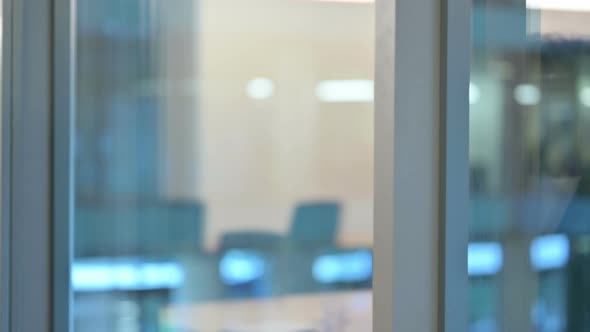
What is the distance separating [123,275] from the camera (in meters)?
1.40

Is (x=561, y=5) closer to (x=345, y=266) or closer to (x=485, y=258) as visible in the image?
(x=485, y=258)

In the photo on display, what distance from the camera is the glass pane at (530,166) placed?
54.7 inches

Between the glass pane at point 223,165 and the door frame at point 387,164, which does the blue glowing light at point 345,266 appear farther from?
the door frame at point 387,164

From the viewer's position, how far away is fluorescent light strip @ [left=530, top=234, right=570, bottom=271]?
1475 millimetres

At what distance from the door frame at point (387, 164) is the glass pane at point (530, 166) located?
102 mm

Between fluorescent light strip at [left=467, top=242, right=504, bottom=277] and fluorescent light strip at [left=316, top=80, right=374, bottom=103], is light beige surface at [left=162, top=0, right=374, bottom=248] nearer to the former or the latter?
fluorescent light strip at [left=316, top=80, right=374, bottom=103]

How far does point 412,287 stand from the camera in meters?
1.25

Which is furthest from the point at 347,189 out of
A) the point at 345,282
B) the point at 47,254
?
the point at 47,254

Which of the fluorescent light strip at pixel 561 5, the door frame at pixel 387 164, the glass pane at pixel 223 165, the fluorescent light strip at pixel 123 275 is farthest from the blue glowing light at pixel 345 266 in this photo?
the fluorescent light strip at pixel 561 5

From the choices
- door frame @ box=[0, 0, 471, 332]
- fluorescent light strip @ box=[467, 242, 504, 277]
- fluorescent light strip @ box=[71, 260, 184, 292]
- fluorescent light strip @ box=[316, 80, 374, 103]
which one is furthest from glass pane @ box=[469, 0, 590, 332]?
fluorescent light strip @ box=[71, 260, 184, 292]

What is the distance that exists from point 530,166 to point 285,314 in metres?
0.61

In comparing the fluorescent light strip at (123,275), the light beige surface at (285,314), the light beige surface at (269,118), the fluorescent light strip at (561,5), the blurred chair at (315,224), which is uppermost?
the fluorescent light strip at (561,5)

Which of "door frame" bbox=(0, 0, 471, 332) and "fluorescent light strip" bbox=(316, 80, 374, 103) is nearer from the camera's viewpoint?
"door frame" bbox=(0, 0, 471, 332)

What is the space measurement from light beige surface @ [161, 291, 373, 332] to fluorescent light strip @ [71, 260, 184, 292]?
0.07 metres
